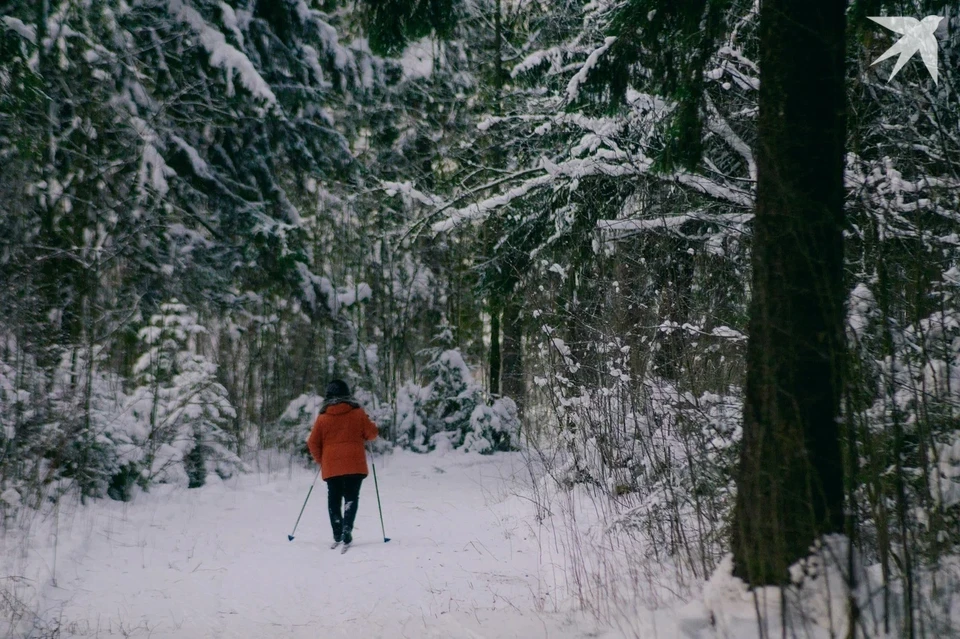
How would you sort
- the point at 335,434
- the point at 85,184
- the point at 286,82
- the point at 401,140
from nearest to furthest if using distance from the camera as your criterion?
the point at 335,434 → the point at 85,184 → the point at 286,82 → the point at 401,140

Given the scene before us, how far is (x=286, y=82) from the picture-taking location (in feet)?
41.5

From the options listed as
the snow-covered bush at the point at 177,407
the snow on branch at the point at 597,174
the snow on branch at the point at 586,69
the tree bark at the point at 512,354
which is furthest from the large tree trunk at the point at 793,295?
the tree bark at the point at 512,354

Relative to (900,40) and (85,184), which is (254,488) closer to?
(85,184)

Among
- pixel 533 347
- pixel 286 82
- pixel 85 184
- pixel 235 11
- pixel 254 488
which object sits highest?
pixel 235 11

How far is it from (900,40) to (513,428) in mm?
11575

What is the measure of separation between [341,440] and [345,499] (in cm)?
69

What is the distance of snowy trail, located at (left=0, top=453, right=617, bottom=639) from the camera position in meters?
4.91

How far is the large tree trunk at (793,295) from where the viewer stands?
3303 millimetres

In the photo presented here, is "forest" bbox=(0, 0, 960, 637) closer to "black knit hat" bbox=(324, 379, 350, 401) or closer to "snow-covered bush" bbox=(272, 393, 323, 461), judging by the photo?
"snow-covered bush" bbox=(272, 393, 323, 461)

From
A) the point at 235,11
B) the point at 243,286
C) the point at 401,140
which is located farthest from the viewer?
the point at 401,140

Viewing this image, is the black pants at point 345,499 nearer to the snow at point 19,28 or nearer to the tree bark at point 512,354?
the snow at point 19,28

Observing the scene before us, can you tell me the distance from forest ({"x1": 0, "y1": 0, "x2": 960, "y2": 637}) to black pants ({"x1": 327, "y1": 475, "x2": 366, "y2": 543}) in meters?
2.52

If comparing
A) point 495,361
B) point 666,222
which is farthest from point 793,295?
point 495,361

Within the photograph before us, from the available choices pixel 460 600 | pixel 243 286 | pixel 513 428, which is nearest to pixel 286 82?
pixel 243 286
